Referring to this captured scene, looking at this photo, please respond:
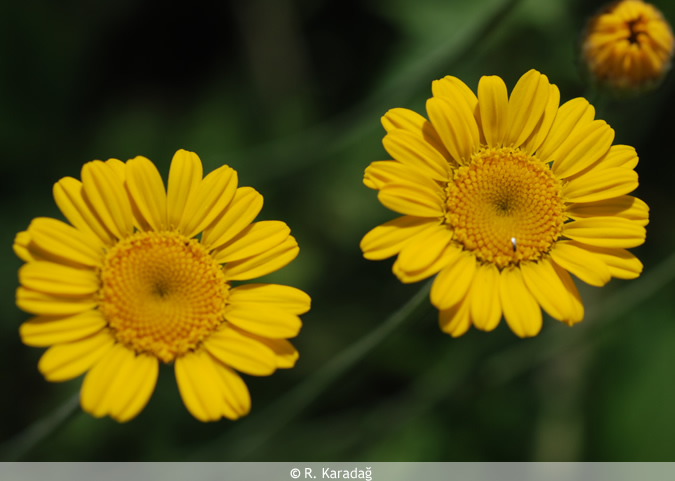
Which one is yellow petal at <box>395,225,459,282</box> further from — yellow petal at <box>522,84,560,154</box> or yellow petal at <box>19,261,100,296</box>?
yellow petal at <box>19,261,100,296</box>

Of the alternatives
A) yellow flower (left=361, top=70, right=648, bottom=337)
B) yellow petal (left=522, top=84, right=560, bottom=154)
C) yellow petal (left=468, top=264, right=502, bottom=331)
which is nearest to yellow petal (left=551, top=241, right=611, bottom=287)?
yellow flower (left=361, top=70, right=648, bottom=337)

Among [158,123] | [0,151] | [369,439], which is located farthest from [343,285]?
[0,151]

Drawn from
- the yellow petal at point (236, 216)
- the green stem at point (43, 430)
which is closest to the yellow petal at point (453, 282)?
the yellow petal at point (236, 216)

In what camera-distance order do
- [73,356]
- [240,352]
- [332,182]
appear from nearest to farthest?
1. [73,356]
2. [240,352]
3. [332,182]

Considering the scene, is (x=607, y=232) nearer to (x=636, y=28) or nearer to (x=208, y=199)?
(x=636, y=28)

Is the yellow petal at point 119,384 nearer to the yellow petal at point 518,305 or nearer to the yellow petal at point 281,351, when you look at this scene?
the yellow petal at point 281,351

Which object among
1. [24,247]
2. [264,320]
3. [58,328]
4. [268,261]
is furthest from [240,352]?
[24,247]
